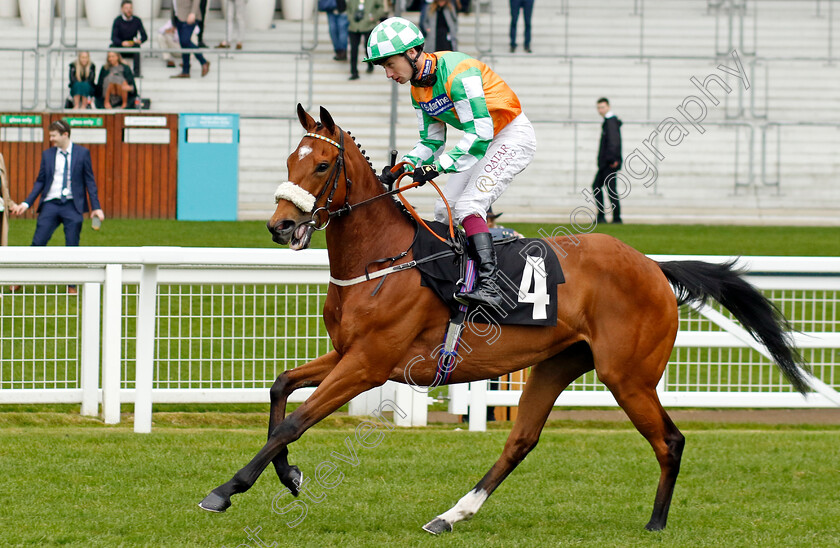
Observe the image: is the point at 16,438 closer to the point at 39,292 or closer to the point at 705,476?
the point at 39,292

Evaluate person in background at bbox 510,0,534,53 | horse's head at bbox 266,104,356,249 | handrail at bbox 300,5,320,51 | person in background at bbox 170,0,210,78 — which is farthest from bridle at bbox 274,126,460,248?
person in background at bbox 510,0,534,53

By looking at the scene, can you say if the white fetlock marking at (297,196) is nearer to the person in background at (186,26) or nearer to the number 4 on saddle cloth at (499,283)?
the number 4 on saddle cloth at (499,283)

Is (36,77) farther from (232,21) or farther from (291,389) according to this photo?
(291,389)

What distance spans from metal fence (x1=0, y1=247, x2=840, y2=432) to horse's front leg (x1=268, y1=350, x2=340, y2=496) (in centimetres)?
178

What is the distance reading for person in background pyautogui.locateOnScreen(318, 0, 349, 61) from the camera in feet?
59.7

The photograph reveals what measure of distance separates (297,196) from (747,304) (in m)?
2.30

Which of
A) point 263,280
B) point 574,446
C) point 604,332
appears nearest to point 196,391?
point 263,280

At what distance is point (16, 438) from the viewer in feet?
19.9

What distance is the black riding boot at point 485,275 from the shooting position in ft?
15.4

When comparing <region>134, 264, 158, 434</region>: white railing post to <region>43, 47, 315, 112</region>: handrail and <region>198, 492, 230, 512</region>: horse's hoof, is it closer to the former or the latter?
<region>198, 492, 230, 512</region>: horse's hoof

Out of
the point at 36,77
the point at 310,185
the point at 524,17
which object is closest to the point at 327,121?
the point at 310,185

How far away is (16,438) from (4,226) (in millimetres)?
4317

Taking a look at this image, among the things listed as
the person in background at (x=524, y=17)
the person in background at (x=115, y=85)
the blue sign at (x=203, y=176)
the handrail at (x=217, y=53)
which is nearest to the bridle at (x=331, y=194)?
the blue sign at (x=203, y=176)

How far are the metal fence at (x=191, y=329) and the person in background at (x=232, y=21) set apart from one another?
11.8 meters
